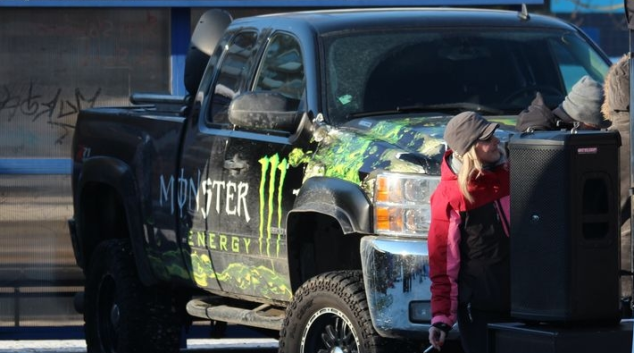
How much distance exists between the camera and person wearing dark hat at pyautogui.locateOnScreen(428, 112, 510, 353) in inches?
242

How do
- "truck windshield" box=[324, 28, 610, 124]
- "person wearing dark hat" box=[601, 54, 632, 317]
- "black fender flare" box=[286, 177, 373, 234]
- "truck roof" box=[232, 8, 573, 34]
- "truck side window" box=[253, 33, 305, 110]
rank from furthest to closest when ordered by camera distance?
"truck roof" box=[232, 8, 573, 34]
"truck side window" box=[253, 33, 305, 110]
"truck windshield" box=[324, 28, 610, 124]
"black fender flare" box=[286, 177, 373, 234]
"person wearing dark hat" box=[601, 54, 632, 317]

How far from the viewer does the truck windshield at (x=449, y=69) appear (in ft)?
25.5

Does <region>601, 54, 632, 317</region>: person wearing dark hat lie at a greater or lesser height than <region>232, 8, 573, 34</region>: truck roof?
lesser

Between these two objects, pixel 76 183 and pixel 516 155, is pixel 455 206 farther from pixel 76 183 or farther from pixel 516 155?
pixel 76 183

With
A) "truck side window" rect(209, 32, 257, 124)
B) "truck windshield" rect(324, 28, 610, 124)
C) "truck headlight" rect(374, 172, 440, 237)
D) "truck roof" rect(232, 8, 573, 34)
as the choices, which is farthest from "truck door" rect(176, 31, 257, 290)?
"truck headlight" rect(374, 172, 440, 237)

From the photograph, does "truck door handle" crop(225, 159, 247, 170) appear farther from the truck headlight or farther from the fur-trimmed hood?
the fur-trimmed hood

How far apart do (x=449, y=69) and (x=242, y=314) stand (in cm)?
168

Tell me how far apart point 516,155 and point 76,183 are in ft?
15.1

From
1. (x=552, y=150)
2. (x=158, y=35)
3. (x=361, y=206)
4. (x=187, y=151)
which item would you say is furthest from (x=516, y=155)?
(x=158, y=35)

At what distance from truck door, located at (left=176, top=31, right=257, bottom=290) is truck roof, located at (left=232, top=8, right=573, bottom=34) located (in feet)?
0.87

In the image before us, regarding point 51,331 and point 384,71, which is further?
point 51,331

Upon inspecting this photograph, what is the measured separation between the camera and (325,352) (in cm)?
720

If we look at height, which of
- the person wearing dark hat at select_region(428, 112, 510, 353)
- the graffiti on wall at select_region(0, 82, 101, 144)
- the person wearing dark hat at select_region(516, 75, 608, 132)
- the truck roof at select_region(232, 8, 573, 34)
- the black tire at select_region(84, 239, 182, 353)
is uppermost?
the truck roof at select_region(232, 8, 573, 34)

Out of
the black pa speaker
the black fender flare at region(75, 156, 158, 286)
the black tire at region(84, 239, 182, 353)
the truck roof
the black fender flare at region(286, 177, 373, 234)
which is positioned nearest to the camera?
the black pa speaker
